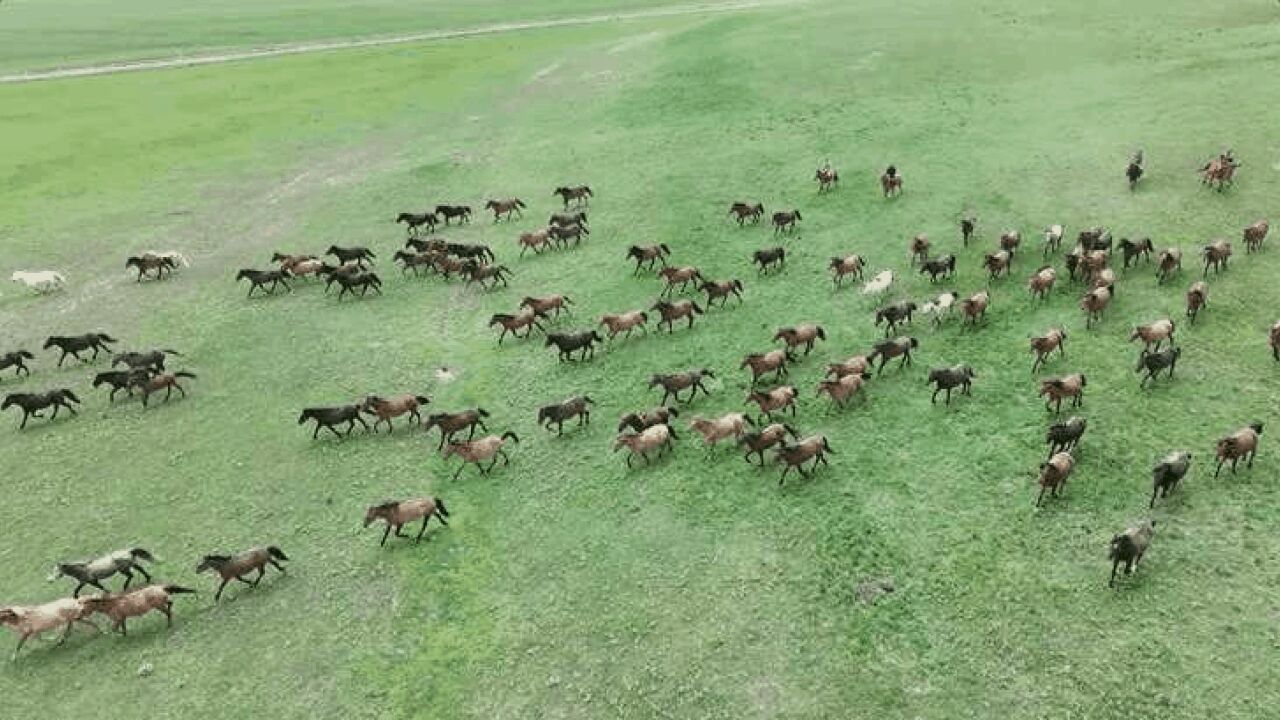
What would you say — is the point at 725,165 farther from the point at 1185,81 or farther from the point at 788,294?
the point at 1185,81

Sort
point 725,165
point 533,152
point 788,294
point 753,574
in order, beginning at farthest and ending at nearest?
point 533,152 → point 725,165 → point 788,294 → point 753,574

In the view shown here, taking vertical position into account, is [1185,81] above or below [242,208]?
above

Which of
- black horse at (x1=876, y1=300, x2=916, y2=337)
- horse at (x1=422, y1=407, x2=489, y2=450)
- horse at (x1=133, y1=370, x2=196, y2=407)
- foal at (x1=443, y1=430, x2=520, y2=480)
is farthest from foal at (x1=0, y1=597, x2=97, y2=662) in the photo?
black horse at (x1=876, y1=300, x2=916, y2=337)

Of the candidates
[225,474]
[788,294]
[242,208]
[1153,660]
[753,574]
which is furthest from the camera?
[242,208]

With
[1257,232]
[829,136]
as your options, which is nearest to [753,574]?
[1257,232]

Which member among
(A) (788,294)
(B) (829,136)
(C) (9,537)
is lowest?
(C) (9,537)

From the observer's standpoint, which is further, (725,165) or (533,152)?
(533,152)
